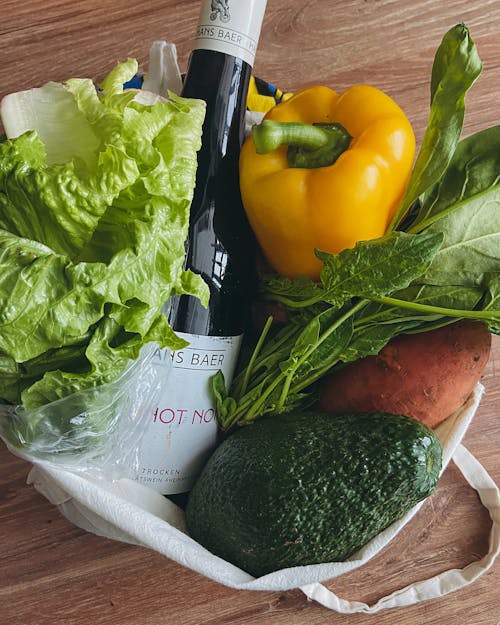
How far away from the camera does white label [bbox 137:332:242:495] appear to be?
622 mm

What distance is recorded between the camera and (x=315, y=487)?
581 millimetres

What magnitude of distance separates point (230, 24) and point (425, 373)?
39 centimetres

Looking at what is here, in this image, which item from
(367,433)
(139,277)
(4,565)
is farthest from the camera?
(4,565)

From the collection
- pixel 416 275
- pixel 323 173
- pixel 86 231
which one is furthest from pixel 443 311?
pixel 86 231

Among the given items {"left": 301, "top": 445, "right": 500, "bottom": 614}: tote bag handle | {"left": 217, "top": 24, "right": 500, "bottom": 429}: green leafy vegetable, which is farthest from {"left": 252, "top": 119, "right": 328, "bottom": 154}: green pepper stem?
{"left": 301, "top": 445, "right": 500, "bottom": 614}: tote bag handle

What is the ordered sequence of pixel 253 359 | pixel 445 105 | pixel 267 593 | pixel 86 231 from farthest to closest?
1. pixel 267 593
2. pixel 253 359
3. pixel 445 105
4. pixel 86 231

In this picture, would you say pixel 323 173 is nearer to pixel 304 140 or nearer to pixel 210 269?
pixel 304 140

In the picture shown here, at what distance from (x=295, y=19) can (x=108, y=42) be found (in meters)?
0.23

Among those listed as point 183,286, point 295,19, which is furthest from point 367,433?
point 295,19

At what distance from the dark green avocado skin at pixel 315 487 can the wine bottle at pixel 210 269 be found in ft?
0.17

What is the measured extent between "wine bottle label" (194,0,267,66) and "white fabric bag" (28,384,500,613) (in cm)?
42

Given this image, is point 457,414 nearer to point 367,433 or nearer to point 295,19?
point 367,433

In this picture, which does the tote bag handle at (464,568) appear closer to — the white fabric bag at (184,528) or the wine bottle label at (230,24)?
the white fabric bag at (184,528)

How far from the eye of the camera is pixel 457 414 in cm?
67
